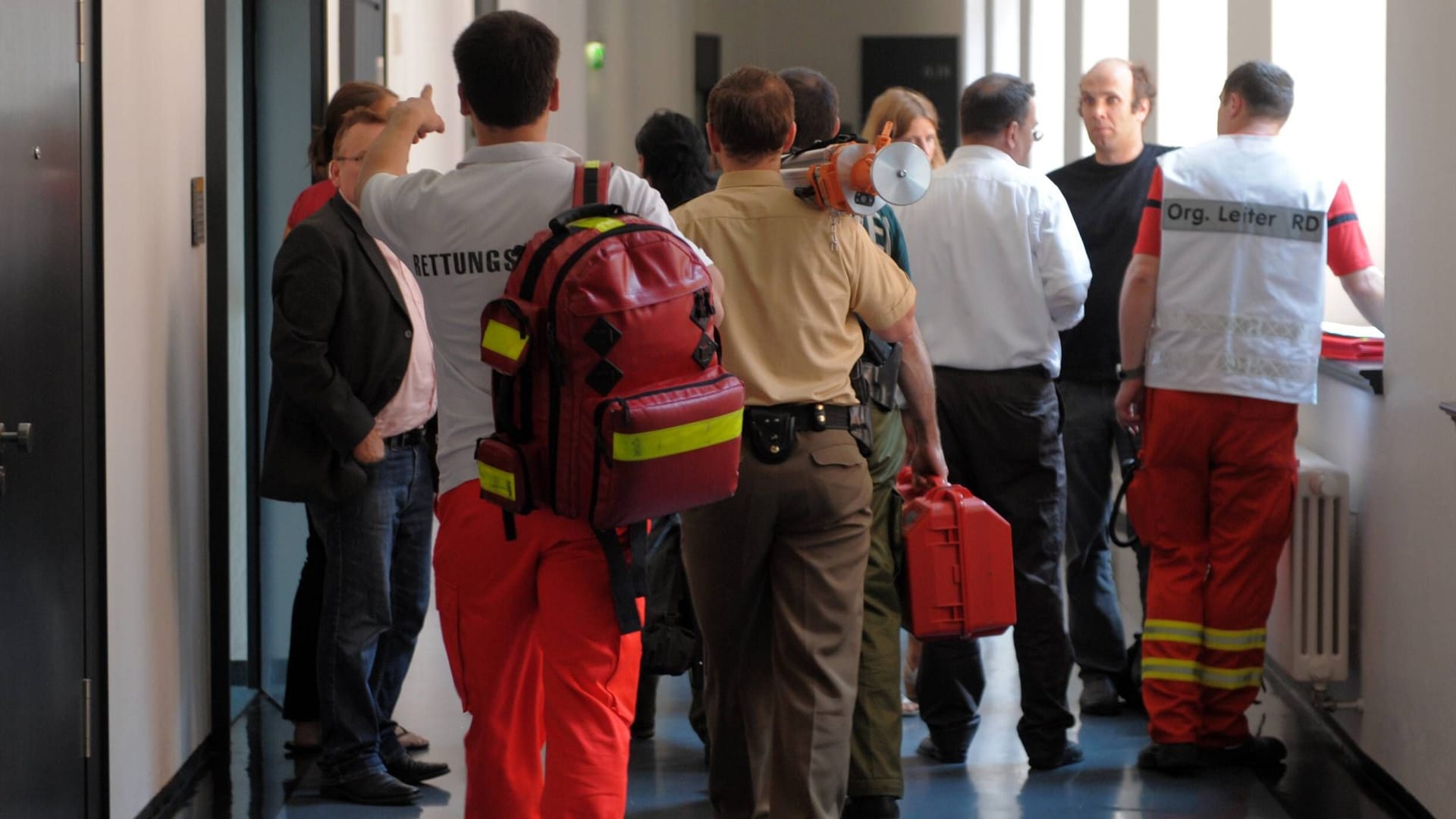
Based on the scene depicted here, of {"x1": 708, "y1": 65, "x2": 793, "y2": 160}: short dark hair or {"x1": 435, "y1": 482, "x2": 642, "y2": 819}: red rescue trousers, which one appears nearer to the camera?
{"x1": 435, "y1": 482, "x2": 642, "y2": 819}: red rescue trousers

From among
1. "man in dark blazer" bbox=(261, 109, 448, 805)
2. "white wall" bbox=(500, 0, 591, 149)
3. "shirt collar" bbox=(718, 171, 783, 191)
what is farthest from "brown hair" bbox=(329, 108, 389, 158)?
"white wall" bbox=(500, 0, 591, 149)

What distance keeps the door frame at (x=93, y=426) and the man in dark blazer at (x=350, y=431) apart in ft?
1.58

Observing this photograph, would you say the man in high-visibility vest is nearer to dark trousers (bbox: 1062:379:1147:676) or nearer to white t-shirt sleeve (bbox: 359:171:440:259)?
dark trousers (bbox: 1062:379:1147:676)

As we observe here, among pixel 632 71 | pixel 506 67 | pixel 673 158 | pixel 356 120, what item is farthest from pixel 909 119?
pixel 632 71

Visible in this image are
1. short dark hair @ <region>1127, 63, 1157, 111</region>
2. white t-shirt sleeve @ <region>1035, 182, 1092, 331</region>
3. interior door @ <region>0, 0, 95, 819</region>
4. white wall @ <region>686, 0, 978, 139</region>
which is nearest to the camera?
interior door @ <region>0, 0, 95, 819</region>

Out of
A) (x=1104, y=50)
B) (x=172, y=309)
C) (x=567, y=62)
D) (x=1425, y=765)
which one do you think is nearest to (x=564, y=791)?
(x=172, y=309)

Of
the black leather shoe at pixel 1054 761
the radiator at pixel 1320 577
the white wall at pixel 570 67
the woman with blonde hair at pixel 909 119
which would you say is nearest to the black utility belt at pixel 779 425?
the black leather shoe at pixel 1054 761

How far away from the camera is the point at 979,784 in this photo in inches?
162

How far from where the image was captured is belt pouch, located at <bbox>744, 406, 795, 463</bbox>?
3.21m

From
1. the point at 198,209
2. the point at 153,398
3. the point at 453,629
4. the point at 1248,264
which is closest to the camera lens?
the point at 453,629

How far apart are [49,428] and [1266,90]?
287 cm

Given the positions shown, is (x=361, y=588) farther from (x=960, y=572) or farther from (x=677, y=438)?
(x=677, y=438)

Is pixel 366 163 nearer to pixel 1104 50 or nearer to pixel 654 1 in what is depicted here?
pixel 1104 50

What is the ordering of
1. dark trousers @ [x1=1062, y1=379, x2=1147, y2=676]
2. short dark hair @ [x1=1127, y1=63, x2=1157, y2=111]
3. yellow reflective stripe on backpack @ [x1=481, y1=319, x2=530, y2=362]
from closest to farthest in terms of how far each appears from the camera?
1. yellow reflective stripe on backpack @ [x1=481, y1=319, x2=530, y2=362]
2. dark trousers @ [x1=1062, y1=379, x2=1147, y2=676]
3. short dark hair @ [x1=1127, y1=63, x2=1157, y2=111]
